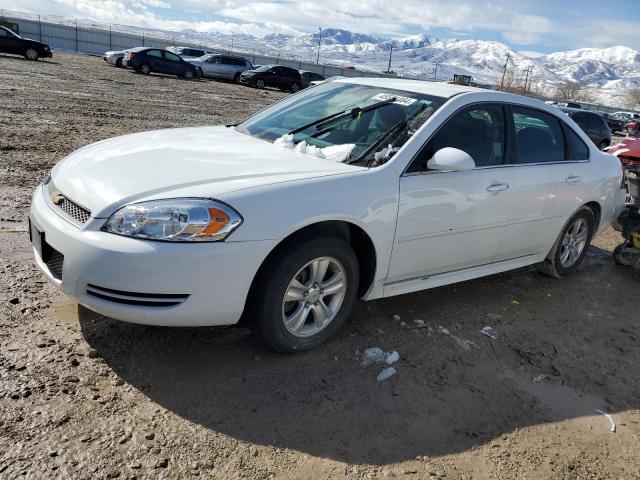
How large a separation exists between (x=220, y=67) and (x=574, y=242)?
28.4m

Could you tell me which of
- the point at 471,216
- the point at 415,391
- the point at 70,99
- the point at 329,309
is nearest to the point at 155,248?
the point at 329,309

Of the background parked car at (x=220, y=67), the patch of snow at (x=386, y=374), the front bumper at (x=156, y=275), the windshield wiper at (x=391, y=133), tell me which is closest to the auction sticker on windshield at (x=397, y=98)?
the windshield wiper at (x=391, y=133)

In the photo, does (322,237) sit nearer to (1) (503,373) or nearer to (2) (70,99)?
(1) (503,373)

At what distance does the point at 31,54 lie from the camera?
26.4m

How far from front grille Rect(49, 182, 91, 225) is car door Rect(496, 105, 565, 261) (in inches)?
112

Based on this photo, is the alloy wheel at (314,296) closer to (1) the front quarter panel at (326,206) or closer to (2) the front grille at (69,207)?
(1) the front quarter panel at (326,206)

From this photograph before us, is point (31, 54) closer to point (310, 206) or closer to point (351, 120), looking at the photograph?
point (351, 120)

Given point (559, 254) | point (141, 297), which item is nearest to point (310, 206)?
point (141, 297)

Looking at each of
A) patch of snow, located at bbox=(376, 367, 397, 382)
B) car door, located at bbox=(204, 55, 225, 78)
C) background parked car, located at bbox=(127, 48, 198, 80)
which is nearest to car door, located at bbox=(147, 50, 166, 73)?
background parked car, located at bbox=(127, 48, 198, 80)

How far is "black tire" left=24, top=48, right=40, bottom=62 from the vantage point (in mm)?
26203

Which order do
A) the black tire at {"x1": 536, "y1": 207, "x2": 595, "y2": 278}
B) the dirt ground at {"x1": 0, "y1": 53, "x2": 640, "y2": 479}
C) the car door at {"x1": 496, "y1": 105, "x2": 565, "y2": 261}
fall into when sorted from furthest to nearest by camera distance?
1. the black tire at {"x1": 536, "y1": 207, "x2": 595, "y2": 278}
2. the car door at {"x1": 496, "y1": 105, "x2": 565, "y2": 261}
3. the dirt ground at {"x1": 0, "y1": 53, "x2": 640, "y2": 479}

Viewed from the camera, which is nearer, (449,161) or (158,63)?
(449,161)

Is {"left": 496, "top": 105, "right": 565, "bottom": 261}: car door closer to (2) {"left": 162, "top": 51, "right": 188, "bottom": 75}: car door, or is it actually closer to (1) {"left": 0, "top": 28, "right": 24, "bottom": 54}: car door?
(2) {"left": 162, "top": 51, "right": 188, "bottom": 75}: car door

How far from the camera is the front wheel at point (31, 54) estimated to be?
26234 mm
